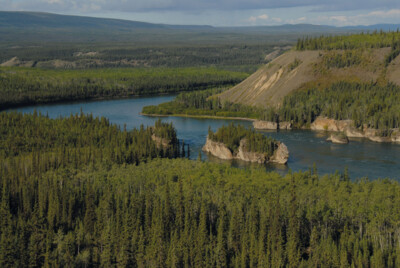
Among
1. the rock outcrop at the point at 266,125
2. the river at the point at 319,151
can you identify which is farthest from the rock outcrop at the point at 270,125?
the river at the point at 319,151

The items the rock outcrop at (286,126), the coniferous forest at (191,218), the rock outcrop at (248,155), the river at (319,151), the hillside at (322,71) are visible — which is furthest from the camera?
the hillside at (322,71)

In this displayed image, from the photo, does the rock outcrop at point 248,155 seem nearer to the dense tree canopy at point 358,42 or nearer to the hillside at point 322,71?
the hillside at point 322,71

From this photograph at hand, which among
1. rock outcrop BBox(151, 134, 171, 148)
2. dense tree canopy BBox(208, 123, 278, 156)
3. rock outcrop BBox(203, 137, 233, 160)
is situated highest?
dense tree canopy BBox(208, 123, 278, 156)

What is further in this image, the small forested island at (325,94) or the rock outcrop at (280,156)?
the small forested island at (325,94)

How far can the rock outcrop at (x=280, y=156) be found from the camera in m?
109

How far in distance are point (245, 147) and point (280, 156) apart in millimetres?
7180

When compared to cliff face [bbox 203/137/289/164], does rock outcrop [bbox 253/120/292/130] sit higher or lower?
lower

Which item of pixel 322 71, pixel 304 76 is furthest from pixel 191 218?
pixel 322 71

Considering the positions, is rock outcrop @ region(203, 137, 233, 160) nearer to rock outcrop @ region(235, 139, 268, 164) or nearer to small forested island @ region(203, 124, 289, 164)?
small forested island @ region(203, 124, 289, 164)

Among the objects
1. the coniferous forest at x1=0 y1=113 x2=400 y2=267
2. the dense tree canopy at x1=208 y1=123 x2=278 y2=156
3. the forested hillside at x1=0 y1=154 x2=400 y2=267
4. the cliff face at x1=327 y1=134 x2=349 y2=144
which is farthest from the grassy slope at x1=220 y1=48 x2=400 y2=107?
the forested hillside at x1=0 y1=154 x2=400 y2=267

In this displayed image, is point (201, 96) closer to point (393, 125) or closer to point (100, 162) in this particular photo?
point (393, 125)

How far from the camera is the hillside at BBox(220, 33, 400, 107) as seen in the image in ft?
563

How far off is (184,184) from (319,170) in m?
27.9

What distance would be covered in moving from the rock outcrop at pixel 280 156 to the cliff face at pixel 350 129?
28800 millimetres
